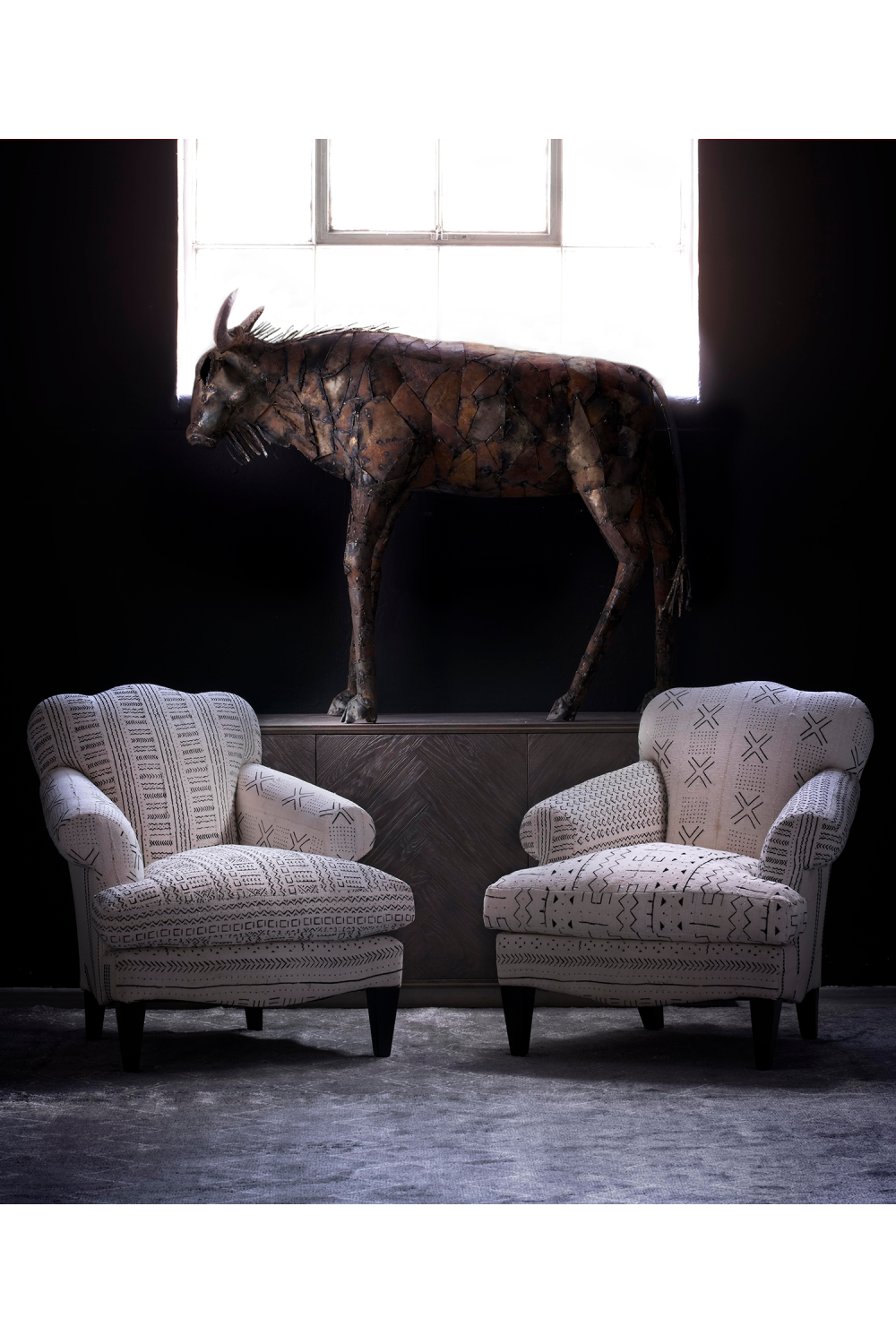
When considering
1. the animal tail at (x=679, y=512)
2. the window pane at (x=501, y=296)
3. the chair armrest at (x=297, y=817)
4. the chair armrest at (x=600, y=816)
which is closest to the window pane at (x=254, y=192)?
the window pane at (x=501, y=296)

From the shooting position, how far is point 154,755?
3.84 meters

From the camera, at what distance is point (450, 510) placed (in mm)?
4805

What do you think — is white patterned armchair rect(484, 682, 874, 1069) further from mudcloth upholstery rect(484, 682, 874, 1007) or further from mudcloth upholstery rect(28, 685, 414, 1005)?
mudcloth upholstery rect(28, 685, 414, 1005)

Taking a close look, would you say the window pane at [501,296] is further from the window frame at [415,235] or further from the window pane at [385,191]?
the window pane at [385,191]

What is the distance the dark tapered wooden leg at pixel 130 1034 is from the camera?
3.31 metres

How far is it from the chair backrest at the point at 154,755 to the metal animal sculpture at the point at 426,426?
507 millimetres

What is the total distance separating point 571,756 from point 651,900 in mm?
984

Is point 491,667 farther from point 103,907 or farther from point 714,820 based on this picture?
point 103,907

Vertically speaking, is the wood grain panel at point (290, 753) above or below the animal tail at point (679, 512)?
below

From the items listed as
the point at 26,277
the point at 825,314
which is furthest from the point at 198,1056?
the point at 825,314

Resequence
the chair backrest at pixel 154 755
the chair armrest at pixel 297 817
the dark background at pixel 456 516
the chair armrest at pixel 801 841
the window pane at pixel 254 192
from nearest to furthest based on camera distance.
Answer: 1. the chair armrest at pixel 801 841
2. the chair armrest at pixel 297 817
3. the chair backrest at pixel 154 755
4. the dark background at pixel 456 516
5. the window pane at pixel 254 192

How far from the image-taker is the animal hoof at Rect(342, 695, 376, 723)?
14.0 feet

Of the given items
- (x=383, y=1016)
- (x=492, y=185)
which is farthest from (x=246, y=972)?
(x=492, y=185)

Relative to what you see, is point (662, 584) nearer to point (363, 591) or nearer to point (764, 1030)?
point (363, 591)
